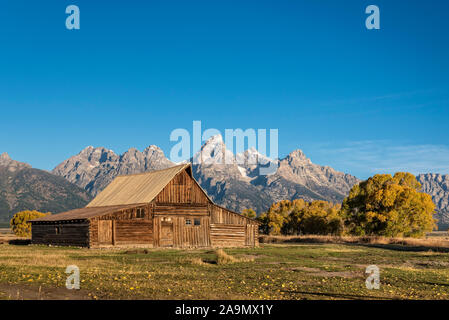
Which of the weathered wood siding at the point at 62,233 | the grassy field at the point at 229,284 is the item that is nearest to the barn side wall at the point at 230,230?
the weathered wood siding at the point at 62,233

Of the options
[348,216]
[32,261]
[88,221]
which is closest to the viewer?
[32,261]

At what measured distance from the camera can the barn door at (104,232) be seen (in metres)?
49.8

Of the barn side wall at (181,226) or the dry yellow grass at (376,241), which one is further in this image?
the dry yellow grass at (376,241)

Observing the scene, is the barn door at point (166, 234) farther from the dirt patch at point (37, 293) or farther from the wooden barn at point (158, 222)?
the dirt patch at point (37, 293)

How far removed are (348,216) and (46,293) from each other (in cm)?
7012

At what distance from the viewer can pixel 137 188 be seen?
2406 inches

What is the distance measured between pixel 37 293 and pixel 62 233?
4005cm

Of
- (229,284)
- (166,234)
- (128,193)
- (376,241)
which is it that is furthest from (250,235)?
(229,284)

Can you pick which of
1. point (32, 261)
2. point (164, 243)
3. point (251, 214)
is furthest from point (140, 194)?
point (251, 214)

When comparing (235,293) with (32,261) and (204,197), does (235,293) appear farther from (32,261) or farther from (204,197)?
(204,197)

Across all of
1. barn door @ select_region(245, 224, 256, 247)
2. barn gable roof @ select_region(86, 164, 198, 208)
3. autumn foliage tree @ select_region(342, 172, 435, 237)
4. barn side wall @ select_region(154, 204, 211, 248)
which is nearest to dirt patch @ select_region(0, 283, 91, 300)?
barn side wall @ select_region(154, 204, 211, 248)

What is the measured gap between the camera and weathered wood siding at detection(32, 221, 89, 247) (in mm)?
50344

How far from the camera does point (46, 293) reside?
16328 mm

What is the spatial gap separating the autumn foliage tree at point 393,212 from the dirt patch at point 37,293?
65.0 meters
